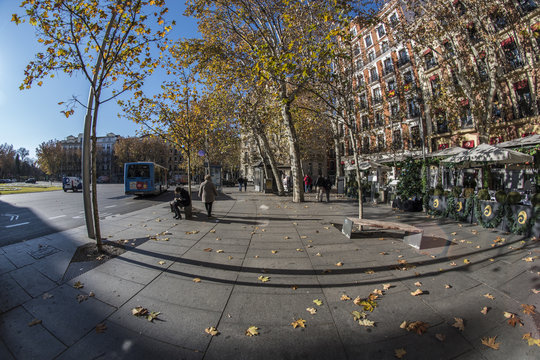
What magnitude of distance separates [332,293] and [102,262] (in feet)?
13.8

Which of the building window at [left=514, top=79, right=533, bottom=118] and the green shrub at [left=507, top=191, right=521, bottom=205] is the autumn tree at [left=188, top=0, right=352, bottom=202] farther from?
the building window at [left=514, top=79, right=533, bottom=118]

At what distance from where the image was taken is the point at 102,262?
4.02m

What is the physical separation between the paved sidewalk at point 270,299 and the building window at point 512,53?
16.2 meters

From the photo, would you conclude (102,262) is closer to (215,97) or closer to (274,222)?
(274,222)

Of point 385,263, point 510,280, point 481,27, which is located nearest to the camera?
point 510,280

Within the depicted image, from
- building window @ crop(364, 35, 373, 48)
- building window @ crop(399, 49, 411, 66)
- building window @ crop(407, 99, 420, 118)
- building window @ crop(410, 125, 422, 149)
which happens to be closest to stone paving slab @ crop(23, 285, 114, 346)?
building window @ crop(410, 125, 422, 149)

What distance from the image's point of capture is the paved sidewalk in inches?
80.7

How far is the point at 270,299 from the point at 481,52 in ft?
66.3

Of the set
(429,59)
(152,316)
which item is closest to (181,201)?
(152,316)

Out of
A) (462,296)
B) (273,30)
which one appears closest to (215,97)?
(273,30)

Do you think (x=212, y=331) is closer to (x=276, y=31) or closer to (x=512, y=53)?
(x=276, y=31)

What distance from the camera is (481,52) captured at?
13750 mm

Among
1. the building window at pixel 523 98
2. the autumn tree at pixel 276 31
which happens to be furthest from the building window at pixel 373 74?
the autumn tree at pixel 276 31

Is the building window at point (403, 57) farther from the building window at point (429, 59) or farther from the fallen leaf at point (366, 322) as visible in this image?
the fallen leaf at point (366, 322)
